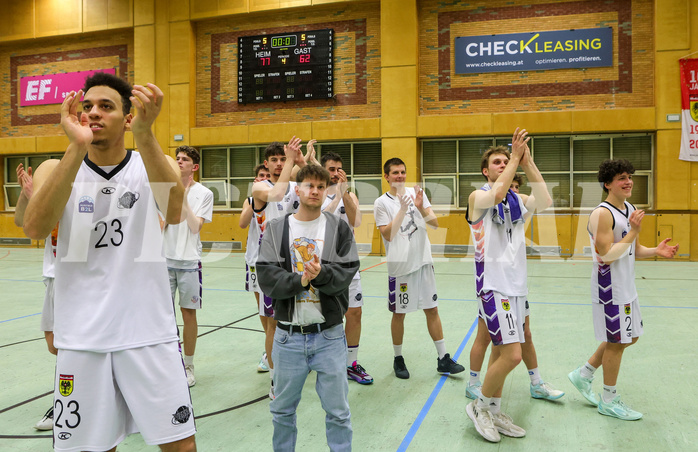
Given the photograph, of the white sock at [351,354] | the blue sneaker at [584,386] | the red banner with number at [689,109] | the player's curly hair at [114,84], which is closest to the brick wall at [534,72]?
the red banner with number at [689,109]

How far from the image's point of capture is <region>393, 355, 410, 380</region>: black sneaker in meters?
4.89

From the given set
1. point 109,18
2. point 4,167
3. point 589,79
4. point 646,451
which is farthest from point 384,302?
point 4,167

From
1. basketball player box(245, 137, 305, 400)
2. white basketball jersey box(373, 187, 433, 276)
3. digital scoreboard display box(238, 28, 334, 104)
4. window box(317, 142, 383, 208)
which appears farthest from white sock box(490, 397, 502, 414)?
digital scoreboard display box(238, 28, 334, 104)

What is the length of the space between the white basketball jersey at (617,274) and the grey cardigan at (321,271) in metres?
2.17

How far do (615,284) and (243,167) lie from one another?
15.5 meters

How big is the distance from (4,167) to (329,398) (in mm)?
23003

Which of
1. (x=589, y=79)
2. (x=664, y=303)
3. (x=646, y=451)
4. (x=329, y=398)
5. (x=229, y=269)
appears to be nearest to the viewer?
(x=329, y=398)

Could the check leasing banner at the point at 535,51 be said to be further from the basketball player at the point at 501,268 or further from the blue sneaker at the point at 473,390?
the blue sneaker at the point at 473,390

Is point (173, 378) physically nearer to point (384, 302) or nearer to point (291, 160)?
point (291, 160)

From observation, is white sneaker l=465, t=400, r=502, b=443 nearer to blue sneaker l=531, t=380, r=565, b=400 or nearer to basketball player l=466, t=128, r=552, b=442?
basketball player l=466, t=128, r=552, b=442

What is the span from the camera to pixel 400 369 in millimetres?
4961

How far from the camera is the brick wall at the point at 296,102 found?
16562 mm

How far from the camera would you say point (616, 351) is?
3941 millimetres

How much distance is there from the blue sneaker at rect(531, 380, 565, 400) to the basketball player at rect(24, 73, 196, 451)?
10.4ft
